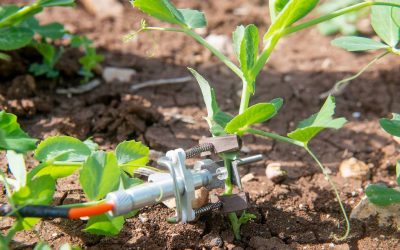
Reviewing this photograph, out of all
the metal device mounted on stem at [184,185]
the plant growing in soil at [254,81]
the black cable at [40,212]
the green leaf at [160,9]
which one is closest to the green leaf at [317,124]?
the plant growing in soil at [254,81]

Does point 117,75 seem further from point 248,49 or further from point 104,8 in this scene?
point 248,49

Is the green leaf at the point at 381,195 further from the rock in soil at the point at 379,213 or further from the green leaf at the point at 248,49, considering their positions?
the green leaf at the point at 248,49

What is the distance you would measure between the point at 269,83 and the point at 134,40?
0.81 m

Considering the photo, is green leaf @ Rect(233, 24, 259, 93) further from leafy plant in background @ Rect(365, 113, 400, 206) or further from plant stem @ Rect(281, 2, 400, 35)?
leafy plant in background @ Rect(365, 113, 400, 206)

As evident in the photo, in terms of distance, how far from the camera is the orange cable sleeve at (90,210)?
1.61 m

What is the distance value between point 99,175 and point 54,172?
0.17 m

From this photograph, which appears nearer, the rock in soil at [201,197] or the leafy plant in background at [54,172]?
the leafy plant in background at [54,172]

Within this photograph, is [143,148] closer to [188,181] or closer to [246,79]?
[188,181]

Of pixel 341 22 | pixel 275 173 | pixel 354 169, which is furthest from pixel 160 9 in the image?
pixel 341 22

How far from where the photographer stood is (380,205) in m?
1.99

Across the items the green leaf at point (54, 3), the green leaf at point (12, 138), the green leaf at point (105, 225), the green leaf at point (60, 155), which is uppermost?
the green leaf at point (54, 3)

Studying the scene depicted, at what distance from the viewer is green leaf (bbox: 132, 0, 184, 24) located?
6.30 ft

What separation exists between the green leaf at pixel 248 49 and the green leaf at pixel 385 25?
551 mm

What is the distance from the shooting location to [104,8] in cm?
354
